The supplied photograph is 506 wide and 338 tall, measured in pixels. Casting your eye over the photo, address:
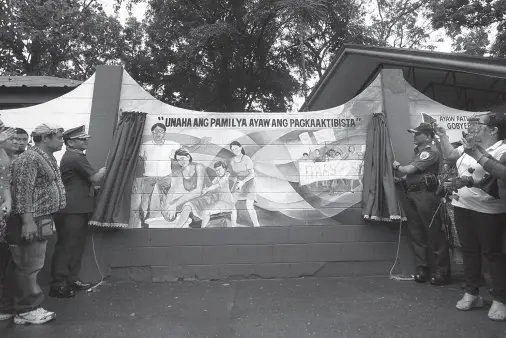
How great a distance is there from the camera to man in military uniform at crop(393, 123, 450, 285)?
4.31 meters

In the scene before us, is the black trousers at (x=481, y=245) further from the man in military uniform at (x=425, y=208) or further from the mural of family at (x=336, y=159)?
the mural of family at (x=336, y=159)

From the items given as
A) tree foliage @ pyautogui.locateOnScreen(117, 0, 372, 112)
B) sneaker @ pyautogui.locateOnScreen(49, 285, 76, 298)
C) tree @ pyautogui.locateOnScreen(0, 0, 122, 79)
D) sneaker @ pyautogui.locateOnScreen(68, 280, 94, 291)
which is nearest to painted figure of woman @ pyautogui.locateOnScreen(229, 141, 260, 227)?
sneaker @ pyautogui.locateOnScreen(68, 280, 94, 291)

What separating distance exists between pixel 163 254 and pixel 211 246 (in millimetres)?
602

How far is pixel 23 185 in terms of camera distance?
338cm

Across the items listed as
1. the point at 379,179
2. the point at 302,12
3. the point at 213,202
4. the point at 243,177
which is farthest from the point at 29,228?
the point at 302,12

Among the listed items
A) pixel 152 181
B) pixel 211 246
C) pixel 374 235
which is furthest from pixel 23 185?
pixel 374 235

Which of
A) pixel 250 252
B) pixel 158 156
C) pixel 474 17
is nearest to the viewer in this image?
pixel 250 252

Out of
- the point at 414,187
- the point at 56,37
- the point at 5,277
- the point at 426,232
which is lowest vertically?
the point at 5,277

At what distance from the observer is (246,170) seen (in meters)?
4.79

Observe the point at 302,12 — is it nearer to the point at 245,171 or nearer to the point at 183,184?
the point at 245,171

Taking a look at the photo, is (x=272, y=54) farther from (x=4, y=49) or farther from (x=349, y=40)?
(x=4, y=49)

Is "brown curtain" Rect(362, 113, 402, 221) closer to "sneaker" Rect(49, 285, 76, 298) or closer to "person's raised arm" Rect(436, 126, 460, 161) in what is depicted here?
"person's raised arm" Rect(436, 126, 460, 161)

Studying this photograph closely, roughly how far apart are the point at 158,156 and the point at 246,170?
115cm

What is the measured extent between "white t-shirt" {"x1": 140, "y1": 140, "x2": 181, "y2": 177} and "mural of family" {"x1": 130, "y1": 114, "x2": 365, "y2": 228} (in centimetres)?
1
